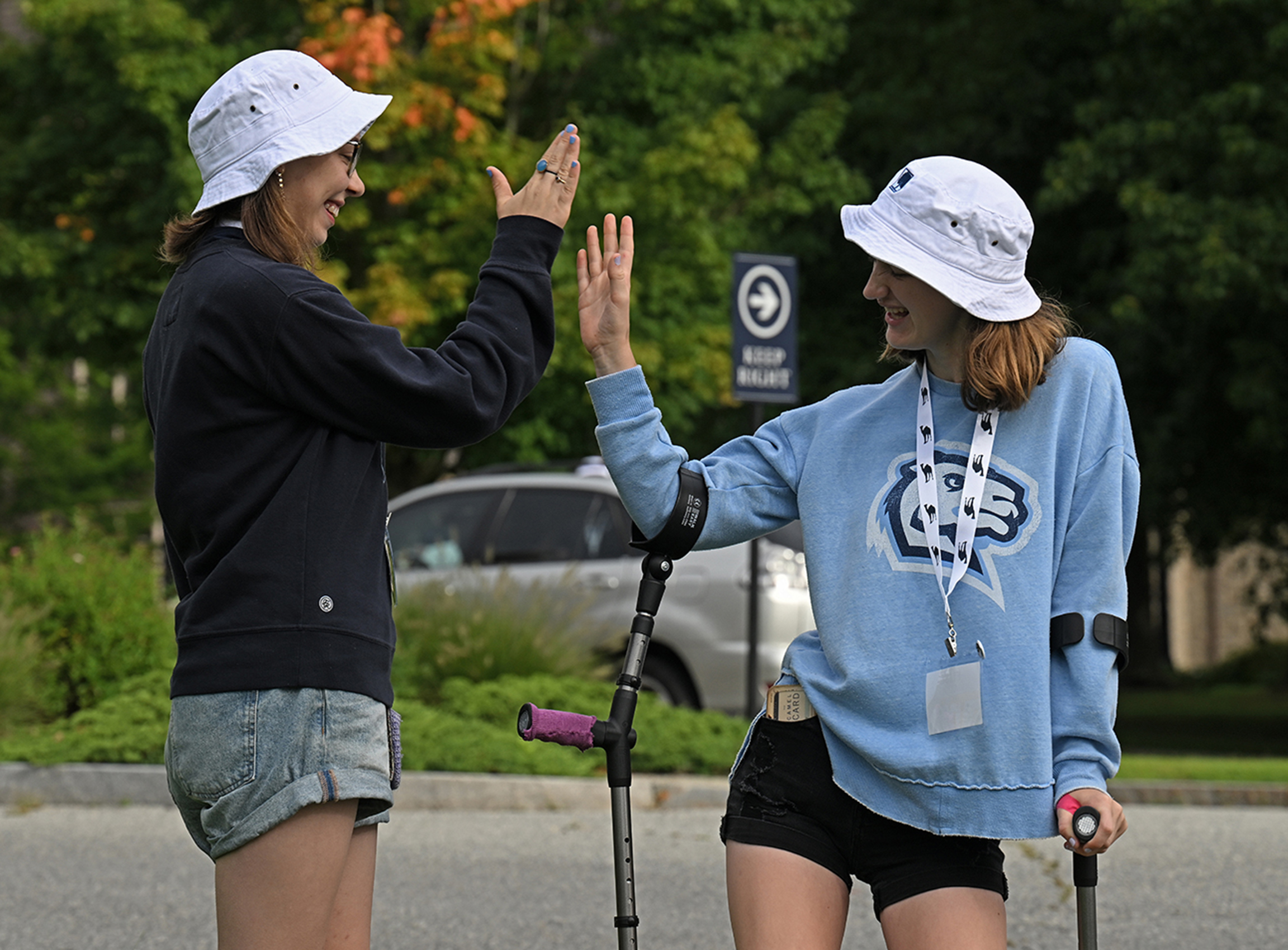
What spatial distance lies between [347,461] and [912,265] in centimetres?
100

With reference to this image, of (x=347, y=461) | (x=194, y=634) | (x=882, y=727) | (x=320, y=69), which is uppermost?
(x=320, y=69)

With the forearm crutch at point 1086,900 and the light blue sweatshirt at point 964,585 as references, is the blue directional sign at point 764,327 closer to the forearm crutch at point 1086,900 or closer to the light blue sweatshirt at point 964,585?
the light blue sweatshirt at point 964,585

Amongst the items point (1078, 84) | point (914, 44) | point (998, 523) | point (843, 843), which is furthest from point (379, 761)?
point (914, 44)

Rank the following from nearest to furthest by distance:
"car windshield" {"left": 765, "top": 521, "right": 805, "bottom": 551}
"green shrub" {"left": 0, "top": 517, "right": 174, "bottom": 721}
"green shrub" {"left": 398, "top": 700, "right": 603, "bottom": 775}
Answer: "green shrub" {"left": 398, "top": 700, "right": 603, "bottom": 775}
"green shrub" {"left": 0, "top": 517, "right": 174, "bottom": 721}
"car windshield" {"left": 765, "top": 521, "right": 805, "bottom": 551}

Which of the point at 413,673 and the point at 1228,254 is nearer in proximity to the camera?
the point at 413,673

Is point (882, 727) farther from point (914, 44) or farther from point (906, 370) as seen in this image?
point (914, 44)

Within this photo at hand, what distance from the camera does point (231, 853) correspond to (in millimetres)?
2395

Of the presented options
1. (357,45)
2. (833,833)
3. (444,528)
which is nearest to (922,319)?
(833,833)

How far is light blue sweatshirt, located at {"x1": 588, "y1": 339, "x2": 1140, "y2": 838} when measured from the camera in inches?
99.7

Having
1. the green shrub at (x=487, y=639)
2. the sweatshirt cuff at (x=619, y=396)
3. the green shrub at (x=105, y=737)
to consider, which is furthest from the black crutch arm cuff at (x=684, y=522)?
the green shrub at (x=487, y=639)

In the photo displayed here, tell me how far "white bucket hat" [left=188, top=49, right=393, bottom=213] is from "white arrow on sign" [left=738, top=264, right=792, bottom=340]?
766 cm

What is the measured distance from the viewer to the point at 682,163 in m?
14.3

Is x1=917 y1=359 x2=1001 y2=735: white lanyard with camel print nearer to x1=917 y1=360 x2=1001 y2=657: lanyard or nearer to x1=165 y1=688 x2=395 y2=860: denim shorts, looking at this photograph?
x1=917 y1=360 x2=1001 y2=657: lanyard

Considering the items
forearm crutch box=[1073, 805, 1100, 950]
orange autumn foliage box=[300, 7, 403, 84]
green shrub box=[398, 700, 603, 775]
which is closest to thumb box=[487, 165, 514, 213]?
forearm crutch box=[1073, 805, 1100, 950]
